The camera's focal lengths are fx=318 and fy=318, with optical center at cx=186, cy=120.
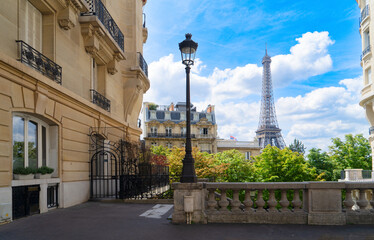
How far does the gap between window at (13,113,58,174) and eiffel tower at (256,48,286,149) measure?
4453 inches

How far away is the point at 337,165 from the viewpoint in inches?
2021

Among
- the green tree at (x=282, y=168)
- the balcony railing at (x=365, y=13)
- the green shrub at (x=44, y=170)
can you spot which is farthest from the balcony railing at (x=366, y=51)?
the green shrub at (x=44, y=170)

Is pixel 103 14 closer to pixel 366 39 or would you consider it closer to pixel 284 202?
pixel 284 202

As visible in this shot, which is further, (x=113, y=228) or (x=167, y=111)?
(x=167, y=111)

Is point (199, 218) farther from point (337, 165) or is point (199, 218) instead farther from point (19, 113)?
point (337, 165)

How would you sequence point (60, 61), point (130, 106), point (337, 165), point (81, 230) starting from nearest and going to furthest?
point (81, 230) < point (60, 61) < point (130, 106) < point (337, 165)

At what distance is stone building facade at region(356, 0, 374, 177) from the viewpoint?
31.6 m

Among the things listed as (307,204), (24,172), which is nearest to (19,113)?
(24,172)

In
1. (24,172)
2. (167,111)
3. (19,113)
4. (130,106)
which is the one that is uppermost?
(167,111)

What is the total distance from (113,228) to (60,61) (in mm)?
7281

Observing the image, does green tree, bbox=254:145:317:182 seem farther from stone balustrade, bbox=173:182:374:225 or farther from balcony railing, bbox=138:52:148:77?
stone balustrade, bbox=173:182:374:225

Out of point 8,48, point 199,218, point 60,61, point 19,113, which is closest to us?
point 199,218

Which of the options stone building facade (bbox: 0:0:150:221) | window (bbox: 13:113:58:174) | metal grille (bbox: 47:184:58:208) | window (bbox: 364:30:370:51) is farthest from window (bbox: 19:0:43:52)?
window (bbox: 364:30:370:51)

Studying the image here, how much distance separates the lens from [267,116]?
416ft
